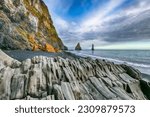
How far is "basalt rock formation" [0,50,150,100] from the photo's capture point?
9244mm

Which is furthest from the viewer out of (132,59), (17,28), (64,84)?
(17,28)

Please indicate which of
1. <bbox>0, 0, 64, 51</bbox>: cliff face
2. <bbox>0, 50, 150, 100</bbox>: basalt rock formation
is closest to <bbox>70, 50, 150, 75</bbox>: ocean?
<bbox>0, 50, 150, 100</bbox>: basalt rock formation

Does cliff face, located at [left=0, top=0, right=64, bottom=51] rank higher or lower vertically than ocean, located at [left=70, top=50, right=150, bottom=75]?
higher

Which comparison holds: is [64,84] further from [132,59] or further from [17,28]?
[17,28]

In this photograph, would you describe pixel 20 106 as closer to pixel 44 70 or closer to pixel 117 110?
pixel 117 110

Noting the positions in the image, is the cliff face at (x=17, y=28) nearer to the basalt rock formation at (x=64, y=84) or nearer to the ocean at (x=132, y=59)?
the ocean at (x=132, y=59)

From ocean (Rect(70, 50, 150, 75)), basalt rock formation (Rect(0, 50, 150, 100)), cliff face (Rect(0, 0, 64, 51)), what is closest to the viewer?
basalt rock formation (Rect(0, 50, 150, 100))

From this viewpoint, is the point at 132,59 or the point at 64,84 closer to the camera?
the point at 64,84

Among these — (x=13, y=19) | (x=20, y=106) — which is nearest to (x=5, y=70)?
(x=20, y=106)

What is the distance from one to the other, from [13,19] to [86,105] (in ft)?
259

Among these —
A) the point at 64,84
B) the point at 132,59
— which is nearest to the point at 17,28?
the point at 132,59

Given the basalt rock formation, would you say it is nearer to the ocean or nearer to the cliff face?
the ocean

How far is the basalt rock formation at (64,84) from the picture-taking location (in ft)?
30.3

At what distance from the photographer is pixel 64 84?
9977 millimetres
